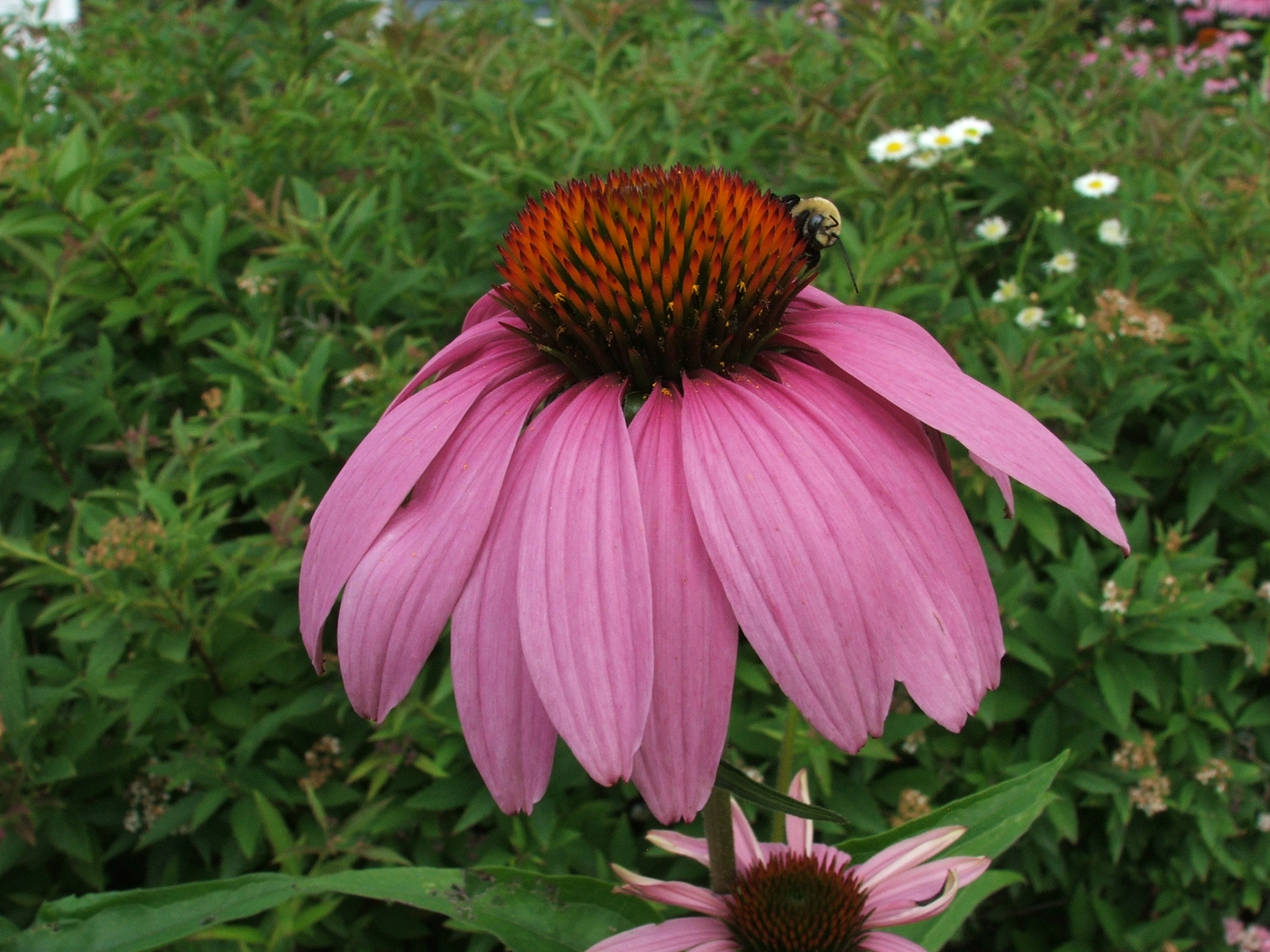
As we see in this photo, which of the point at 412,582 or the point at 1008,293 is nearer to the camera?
the point at 412,582

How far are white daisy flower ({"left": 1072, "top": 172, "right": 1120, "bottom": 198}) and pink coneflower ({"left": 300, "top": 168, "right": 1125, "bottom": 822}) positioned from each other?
4.27 feet

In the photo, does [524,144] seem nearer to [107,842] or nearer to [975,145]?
[975,145]

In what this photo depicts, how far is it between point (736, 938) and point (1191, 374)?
1.36 metres

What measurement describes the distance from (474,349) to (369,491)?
0.20m

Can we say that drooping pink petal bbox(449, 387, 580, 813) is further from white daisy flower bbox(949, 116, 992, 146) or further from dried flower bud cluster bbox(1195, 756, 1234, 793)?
white daisy flower bbox(949, 116, 992, 146)

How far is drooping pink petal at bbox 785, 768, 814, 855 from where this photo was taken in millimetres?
841

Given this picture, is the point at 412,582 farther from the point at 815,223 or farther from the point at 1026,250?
the point at 1026,250

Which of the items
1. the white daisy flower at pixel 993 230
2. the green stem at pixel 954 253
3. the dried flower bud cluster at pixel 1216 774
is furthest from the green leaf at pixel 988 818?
the white daisy flower at pixel 993 230

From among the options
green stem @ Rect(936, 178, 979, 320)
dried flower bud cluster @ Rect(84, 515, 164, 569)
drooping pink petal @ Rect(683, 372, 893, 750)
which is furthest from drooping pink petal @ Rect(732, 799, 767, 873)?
green stem @ Rect(936, 178, 979, 320)

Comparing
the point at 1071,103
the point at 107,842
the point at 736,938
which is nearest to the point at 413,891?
the point at 736,938

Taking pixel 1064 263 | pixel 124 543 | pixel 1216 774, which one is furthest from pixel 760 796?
pixel 1064 263

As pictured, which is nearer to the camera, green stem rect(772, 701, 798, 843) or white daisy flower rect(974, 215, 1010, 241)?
green stem rect(772, 701, 798, 843)

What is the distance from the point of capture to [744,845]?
85cm

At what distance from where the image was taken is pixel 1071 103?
222 cm
